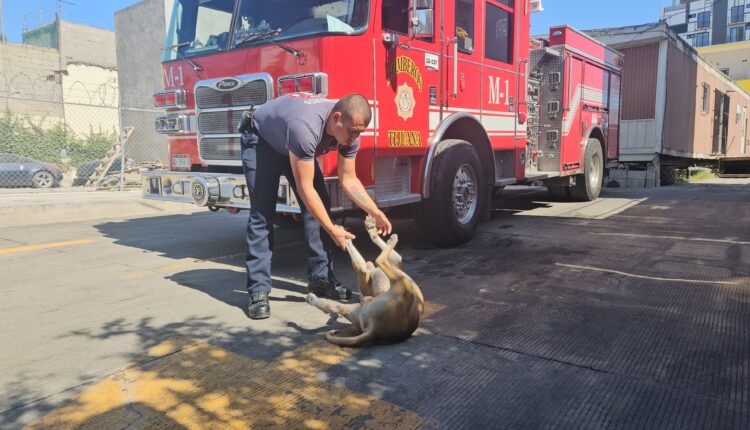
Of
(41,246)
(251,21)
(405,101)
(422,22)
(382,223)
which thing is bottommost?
(41,246)

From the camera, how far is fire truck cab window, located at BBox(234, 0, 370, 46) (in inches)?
174

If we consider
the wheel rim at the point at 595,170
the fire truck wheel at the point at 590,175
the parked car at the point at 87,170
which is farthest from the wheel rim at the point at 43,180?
the wheel rim at the point at 595,170

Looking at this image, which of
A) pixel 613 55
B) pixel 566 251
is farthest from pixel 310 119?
pixel 613 55

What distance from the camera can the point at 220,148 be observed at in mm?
5125

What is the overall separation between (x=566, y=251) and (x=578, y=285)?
132 centimetres

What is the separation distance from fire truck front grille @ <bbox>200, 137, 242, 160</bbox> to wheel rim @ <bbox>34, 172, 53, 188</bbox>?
42.4 feet

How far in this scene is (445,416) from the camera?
2225 mm

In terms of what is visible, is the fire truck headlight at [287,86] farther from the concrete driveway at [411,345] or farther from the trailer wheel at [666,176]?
the trailer wheel at [666,176]

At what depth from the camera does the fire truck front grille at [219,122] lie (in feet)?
16.1

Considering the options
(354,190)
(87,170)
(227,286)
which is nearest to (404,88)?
(354,190)

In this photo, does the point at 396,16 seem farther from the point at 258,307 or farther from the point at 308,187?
the point at 258,307

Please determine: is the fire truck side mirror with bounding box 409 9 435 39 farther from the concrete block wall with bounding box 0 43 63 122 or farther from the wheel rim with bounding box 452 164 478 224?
the concrete block wall with bounding box 0 43 63 122

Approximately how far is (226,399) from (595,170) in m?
9.09

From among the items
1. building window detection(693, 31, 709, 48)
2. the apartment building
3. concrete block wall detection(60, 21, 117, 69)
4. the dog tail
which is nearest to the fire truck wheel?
the dog tail
